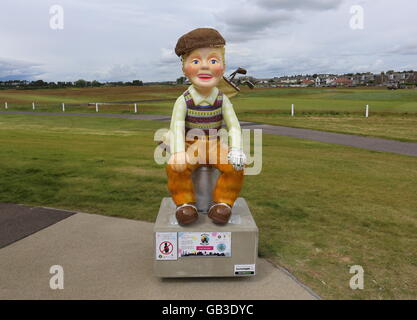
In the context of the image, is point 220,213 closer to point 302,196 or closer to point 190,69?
point 190,69

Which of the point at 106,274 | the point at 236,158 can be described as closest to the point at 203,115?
the point at 236,158

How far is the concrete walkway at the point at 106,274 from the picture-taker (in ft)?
10.1

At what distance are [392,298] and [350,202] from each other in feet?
8.70

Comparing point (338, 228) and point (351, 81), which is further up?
point (351, 81)

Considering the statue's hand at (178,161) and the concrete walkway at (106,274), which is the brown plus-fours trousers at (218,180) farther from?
the concrete walkway at (106,274)

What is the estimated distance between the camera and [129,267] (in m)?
3.52

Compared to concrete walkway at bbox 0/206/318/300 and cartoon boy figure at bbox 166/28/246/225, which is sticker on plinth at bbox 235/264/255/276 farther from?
cartoon boy figure at bbox 166/28/246/225

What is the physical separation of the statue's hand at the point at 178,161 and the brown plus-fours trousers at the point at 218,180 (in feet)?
0.17

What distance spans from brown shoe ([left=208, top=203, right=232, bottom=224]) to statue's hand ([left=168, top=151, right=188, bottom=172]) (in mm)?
465

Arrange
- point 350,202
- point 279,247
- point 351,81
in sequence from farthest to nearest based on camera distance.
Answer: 1. point 351,81
2. point 350,202
3. point 279,247

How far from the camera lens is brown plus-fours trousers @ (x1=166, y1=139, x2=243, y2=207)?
11.4 feet

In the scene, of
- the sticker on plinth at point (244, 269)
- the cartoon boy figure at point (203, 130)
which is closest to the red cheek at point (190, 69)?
the cartoon boy figure at point (203, 130)
